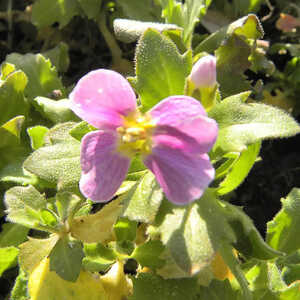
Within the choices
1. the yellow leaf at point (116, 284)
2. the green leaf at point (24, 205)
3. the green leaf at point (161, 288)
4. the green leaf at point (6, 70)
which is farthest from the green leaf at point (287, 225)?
the green leaf at point (6, 70)

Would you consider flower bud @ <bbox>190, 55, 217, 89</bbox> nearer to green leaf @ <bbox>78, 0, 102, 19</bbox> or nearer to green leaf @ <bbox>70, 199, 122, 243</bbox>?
green leaf @ <bbox>70, 199, 122, 243</bbox>

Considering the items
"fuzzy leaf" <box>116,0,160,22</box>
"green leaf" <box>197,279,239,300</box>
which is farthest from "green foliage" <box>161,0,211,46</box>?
"green leaf" <box>197,279,239,300</box>

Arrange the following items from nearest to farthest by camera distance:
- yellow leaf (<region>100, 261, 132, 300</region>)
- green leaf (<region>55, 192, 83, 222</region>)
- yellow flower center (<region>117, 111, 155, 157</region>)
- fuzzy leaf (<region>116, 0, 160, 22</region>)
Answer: yellow flower center (<region>117, 111, 155, 157</region>) → green leaf (<region>55, 192, 83, 222</region>) → yellow leaf (<region>100, 261, 132, 300</region>) → fuzzy leaf (<region>116, 0, 160, 22</region>)

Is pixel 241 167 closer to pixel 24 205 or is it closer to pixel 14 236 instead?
pixel 24 205

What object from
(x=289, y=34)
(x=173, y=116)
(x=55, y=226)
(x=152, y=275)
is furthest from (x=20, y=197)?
(x=289, y=34)

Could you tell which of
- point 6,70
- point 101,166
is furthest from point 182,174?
point 6,70

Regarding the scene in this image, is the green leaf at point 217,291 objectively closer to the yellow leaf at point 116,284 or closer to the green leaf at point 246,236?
the green leaf at point 246,236
